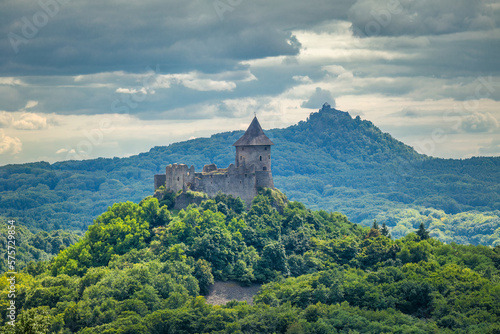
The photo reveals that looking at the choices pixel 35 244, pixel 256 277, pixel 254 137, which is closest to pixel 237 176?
pixel 254 137

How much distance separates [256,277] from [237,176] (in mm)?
12525

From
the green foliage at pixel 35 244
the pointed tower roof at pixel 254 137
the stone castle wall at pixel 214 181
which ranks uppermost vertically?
the pointed tower roof at pixel 254 137

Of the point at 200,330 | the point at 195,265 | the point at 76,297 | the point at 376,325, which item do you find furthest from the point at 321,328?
the point at 76,297

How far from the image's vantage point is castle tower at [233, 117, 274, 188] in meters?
91.4

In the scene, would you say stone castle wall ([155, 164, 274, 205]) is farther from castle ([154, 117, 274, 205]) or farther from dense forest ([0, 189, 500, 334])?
dense forest ([0, 189, 500, 334])

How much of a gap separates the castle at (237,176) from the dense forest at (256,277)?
133 cm

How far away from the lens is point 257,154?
92000 millimetres

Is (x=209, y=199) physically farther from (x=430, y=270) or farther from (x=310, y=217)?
(x=430, y=270)

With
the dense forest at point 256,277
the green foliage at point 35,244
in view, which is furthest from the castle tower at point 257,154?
the green foliage at point 35,244

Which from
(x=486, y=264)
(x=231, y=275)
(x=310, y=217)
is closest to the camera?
(x=231, y=275)

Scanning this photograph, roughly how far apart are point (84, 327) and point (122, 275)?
7.48 metres

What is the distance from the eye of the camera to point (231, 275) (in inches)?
3199

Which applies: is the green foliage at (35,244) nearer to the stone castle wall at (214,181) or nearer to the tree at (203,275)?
the stone castle wall at (214,181)

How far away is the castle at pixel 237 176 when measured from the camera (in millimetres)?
89625
